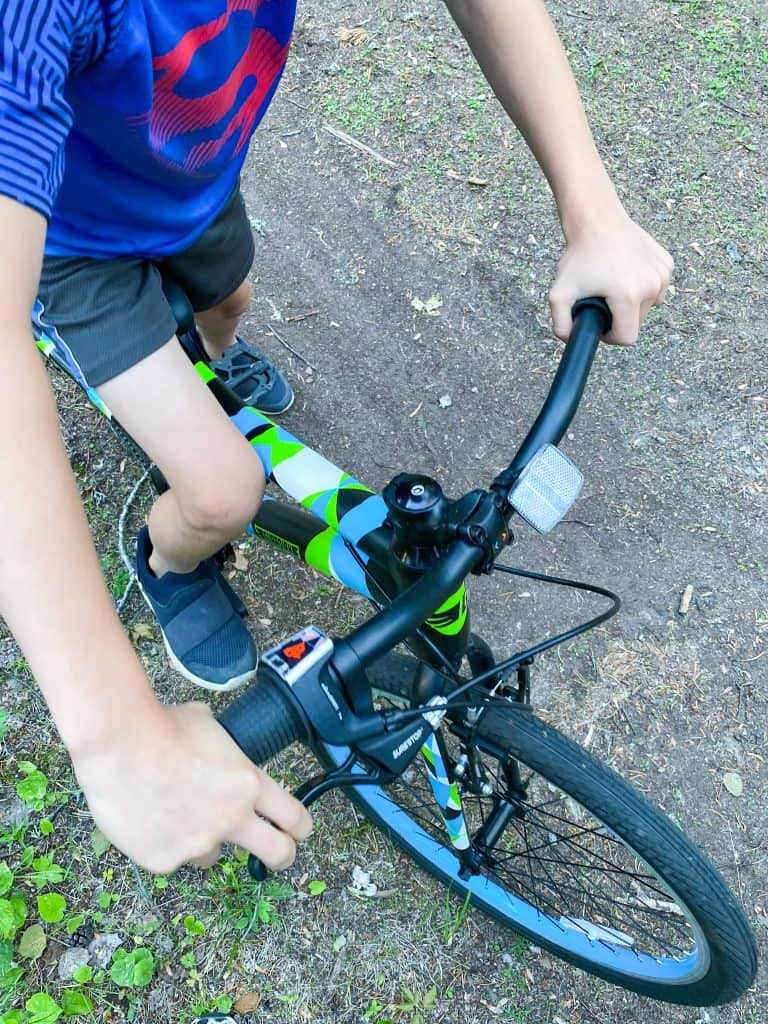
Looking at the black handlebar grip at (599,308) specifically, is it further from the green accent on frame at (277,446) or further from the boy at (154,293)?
the green accent on frame at (277,446)

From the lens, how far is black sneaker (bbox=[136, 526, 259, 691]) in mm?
2145

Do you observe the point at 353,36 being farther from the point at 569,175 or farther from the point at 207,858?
the point at 207,858

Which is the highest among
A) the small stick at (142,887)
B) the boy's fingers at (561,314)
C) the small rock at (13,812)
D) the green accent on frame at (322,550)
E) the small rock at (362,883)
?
the boy's fingers at (561,314)

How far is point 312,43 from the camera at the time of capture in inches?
152

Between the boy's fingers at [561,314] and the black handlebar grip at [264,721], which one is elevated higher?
the boy's fingers at [561,314]

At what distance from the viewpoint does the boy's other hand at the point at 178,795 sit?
2.64ft

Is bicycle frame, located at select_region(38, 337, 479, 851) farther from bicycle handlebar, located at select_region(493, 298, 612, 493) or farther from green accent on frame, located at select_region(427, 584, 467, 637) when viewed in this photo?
bicycle handlebar, located at select_region(493, 298, 612, 493)

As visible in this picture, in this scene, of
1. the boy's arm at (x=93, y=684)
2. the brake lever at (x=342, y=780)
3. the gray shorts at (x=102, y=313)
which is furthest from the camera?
the gray shorts at (x=102, y=313)

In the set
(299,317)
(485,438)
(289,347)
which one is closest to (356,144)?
(299,317)

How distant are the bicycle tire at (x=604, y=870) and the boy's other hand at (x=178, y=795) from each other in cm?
19

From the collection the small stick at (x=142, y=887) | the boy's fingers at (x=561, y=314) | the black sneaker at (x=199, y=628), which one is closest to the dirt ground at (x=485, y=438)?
the small stick at (x=142, y=887)

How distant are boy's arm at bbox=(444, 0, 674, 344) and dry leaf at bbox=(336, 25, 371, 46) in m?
2.86

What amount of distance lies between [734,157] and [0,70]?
340cm

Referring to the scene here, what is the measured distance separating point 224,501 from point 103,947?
1.33 m
